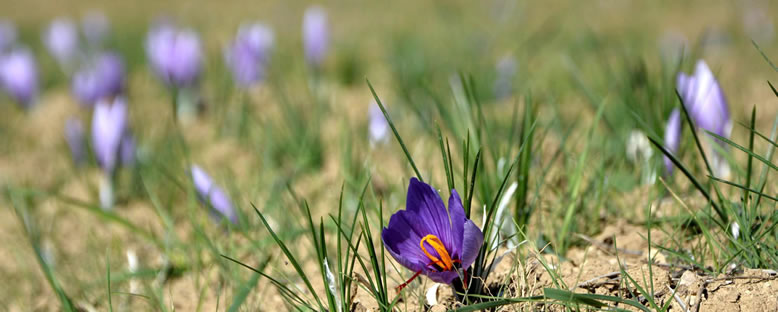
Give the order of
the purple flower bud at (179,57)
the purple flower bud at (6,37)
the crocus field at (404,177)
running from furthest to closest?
the purple flower bud at (6,37) → the purple flower bud at (179,57) → the crocus field at (404,177)

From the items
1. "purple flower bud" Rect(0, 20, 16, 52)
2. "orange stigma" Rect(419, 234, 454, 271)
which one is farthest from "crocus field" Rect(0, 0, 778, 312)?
"purple flower bud" Rect(0, 20, 16, 52)

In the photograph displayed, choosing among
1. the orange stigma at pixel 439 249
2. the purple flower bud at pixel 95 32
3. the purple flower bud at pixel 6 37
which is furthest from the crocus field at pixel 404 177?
the purple flower bud at pixel 6 37

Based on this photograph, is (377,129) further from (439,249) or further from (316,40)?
(439,249)

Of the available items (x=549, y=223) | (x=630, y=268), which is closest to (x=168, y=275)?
(x=549, y=223)

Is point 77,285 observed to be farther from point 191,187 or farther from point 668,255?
point 668,255

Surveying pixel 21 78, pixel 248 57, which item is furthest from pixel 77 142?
pixel 21 78

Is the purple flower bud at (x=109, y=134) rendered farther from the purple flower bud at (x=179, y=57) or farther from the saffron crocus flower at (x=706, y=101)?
the saffron crocus flower at (x=706, y=101)

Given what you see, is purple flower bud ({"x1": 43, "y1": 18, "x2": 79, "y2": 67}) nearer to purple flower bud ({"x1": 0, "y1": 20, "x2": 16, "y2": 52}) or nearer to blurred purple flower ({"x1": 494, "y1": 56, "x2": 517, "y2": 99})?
purple flower bud ({"x1": 0, "y1": 20, "x2": 16, "y2": 52})
